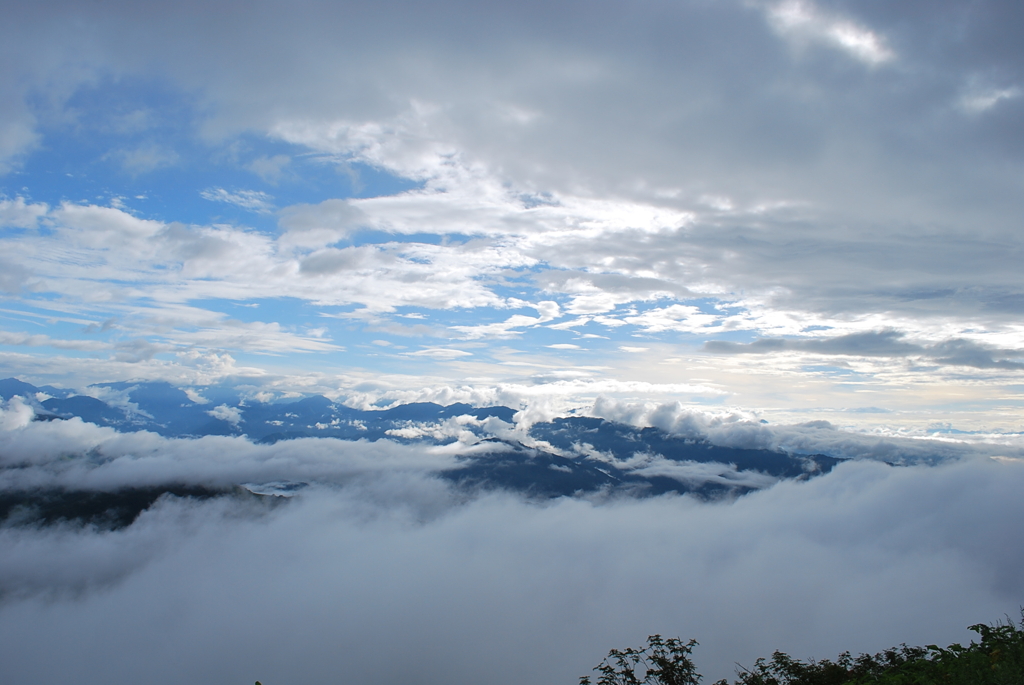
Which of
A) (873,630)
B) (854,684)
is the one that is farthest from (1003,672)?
(873,630)

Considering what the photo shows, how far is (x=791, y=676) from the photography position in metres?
37.2

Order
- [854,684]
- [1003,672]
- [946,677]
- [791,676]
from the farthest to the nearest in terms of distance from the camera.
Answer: [791,676], [854,684], [946,677], [1003,672]

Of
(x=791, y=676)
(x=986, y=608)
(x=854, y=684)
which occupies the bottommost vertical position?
(x=986, y=608)

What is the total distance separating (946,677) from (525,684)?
211918mm

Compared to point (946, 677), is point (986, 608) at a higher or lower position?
lower

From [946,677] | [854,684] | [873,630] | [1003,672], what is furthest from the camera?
[873,630]

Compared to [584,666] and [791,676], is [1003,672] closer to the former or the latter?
[791,676]

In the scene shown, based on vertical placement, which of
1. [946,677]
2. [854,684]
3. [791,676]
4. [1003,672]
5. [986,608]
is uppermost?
[1003,672]

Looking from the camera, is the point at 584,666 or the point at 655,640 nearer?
the point at 655,640

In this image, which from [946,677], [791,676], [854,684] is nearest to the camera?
[946,677]

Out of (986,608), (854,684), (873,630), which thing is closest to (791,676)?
(854,684)

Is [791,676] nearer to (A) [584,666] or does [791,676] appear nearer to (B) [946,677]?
(B) [946,677]

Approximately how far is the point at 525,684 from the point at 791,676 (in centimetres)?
19393

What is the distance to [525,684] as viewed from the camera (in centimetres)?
19588
